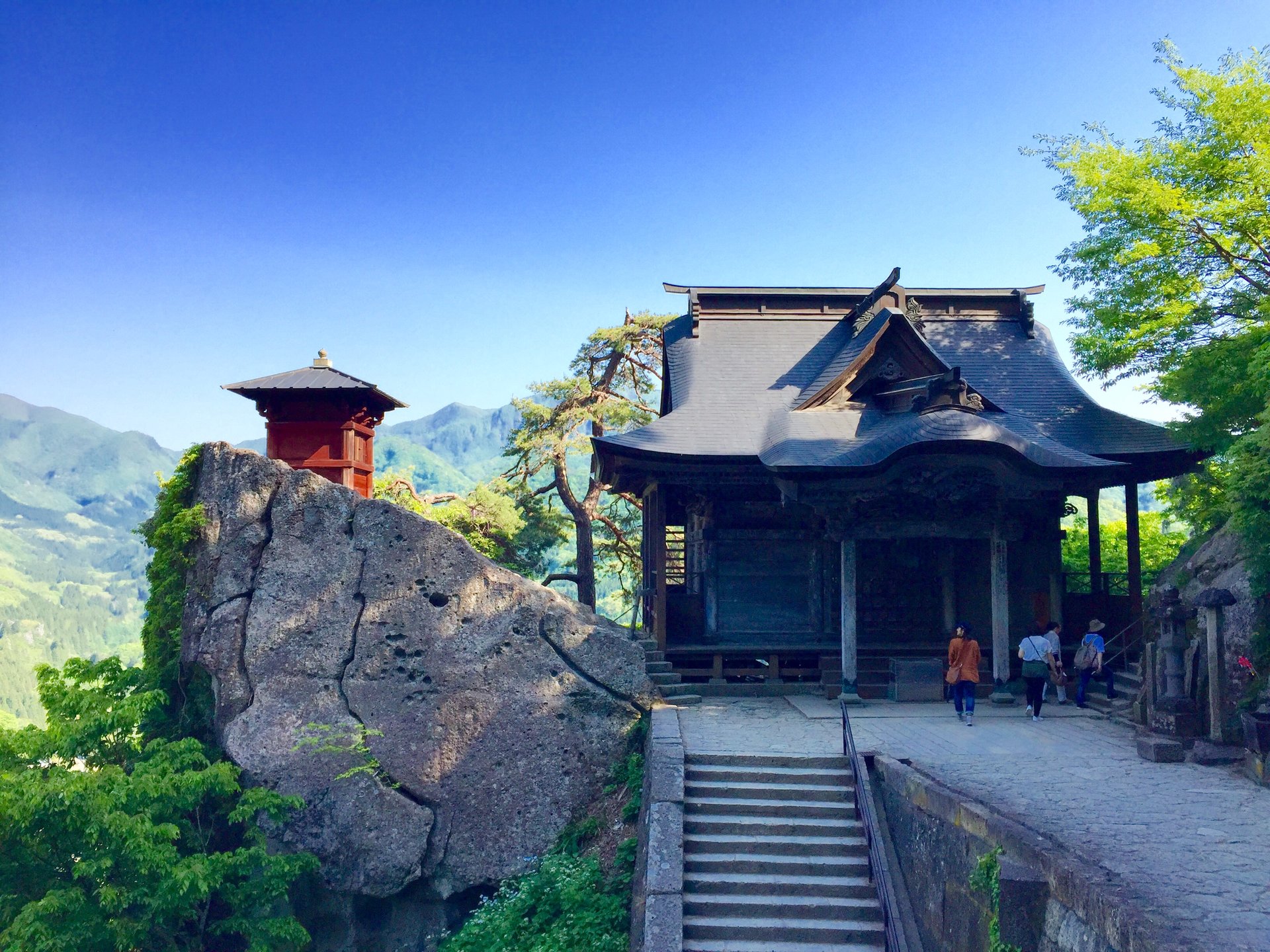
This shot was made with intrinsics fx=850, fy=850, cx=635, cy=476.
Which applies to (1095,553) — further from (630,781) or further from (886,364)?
(630,781)

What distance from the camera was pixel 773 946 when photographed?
8383 mm

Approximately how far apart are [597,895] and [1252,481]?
9.36 metres

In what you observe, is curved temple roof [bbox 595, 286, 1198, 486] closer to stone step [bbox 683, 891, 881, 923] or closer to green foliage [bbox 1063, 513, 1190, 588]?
green foliage [bbox 1063, 513, 1190, 588]

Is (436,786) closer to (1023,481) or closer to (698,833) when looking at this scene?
(698,833)

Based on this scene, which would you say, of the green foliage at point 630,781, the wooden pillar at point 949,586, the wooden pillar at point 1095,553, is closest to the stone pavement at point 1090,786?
the green foliage at point 630,781

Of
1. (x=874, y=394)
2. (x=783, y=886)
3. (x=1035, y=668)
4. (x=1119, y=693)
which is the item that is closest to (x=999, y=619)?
(x=1035, y=668)

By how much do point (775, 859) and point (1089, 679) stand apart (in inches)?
306

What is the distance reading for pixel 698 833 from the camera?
9.66m

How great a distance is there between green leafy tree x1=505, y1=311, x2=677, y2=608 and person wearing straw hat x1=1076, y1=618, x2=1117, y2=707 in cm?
1312

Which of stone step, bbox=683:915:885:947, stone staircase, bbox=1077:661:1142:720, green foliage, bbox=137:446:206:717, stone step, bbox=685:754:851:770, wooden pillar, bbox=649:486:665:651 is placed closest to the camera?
stone step, bbox=683:915:885:947

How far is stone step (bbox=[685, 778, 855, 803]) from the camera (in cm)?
1012

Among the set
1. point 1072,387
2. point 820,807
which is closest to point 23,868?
point 820,807

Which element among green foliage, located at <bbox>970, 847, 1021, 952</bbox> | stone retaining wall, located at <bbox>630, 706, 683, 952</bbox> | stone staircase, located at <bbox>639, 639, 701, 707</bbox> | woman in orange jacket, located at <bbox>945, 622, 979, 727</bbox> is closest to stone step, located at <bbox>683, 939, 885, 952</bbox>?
stone retaining wall, located at <bbox>630, 706, 683, 952</bbox>

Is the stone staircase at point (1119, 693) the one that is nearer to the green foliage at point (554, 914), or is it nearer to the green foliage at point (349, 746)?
the green foliage at point (554, 914)
